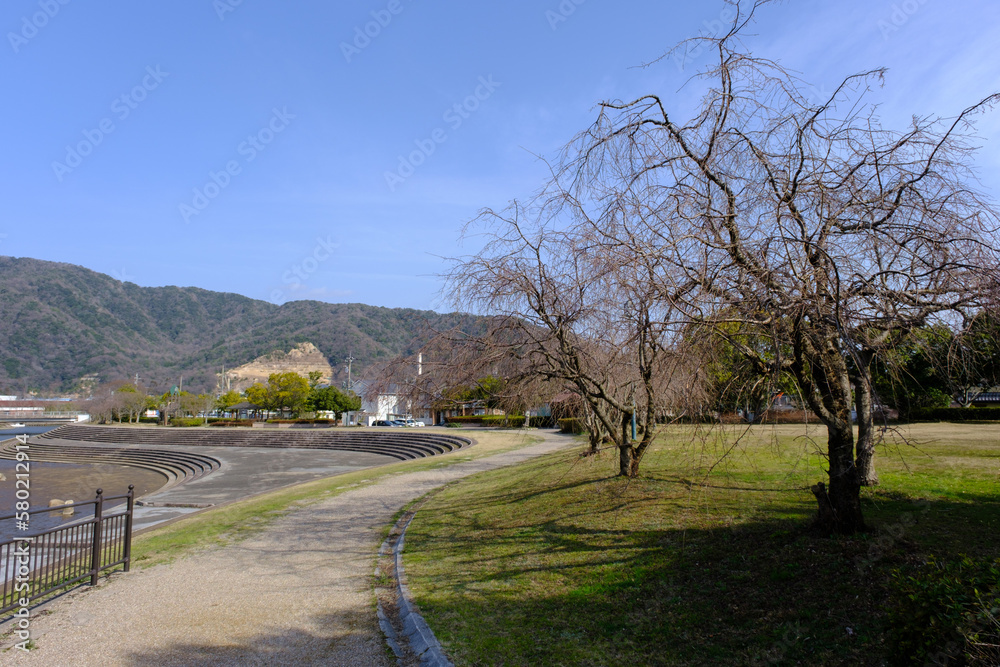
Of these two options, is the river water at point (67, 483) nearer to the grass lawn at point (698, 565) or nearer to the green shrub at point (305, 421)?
the grass lawn at point (698, 565)

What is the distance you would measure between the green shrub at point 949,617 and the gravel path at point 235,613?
4.09m

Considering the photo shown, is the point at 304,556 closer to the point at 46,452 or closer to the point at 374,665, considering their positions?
the point at 374,665

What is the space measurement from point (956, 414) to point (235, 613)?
3031 cm

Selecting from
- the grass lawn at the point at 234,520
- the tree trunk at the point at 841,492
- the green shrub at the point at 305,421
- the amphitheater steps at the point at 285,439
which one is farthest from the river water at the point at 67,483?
the green shrub at the point at 305,421

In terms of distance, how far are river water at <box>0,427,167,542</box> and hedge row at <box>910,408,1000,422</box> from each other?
105ft

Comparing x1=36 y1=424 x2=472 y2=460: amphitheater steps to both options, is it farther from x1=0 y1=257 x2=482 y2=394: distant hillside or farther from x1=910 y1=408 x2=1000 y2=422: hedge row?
x1=0 y1=257 x2=482 y2=394: distant hillside

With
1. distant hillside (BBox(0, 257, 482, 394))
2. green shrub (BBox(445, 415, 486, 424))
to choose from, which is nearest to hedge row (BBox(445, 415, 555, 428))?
green shrub (BBox(445, 415, 486, 424))

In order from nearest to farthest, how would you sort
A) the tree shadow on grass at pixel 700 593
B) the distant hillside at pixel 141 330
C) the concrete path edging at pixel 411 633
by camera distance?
the tree shadow on grass at pixel 700 593
the concrete path edging at pixel 411 633
the distant hillside at pixel 141 330

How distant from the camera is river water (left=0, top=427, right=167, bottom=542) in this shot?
60.7ft

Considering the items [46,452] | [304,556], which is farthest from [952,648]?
[46,452]

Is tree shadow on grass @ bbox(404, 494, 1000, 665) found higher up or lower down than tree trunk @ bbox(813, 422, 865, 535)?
lower down

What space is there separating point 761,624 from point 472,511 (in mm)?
7156

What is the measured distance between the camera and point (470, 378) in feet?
29.3

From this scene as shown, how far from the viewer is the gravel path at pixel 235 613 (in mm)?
5498
